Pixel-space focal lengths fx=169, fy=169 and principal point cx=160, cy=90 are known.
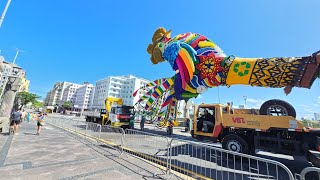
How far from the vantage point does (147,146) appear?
7.70m

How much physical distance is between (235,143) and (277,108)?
8.00ft

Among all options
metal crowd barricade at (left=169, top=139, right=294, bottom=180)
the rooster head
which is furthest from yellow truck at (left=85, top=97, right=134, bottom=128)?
metal crowd barricade at (left=169, top=139, right=294, bottom=180)

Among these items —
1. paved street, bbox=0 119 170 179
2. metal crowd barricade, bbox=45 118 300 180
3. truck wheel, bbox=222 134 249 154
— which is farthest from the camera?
truck wheel, bbox=222 134 249 154

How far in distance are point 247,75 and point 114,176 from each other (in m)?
8.52

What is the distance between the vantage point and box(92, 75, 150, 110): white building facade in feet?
307

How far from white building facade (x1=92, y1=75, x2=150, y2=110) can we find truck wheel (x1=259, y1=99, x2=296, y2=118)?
85784 millimetres

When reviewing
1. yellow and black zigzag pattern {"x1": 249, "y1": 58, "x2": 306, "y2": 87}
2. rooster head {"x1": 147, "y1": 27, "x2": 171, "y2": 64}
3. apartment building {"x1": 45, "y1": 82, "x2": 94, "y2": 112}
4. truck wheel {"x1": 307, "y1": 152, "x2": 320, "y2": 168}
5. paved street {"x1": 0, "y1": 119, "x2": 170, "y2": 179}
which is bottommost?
paved street {"x1": 0, "y1": 119, "x2": 170, "y2": 179}

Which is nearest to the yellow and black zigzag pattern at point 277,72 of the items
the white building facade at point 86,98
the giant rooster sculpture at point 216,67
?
the giant rooster sculpture at point 216,67

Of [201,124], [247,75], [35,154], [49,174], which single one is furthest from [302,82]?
[35,154]

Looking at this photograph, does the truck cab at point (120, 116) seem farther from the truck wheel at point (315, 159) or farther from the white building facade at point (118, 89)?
the white building facade at point (118, 89)

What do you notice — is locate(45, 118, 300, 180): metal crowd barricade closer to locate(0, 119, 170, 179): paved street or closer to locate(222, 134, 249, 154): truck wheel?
locate(222, 134, 249, 154): truck wheel

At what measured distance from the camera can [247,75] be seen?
9.55m

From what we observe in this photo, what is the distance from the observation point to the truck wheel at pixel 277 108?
7.19m

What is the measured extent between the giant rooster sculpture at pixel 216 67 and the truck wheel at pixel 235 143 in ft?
12.7
